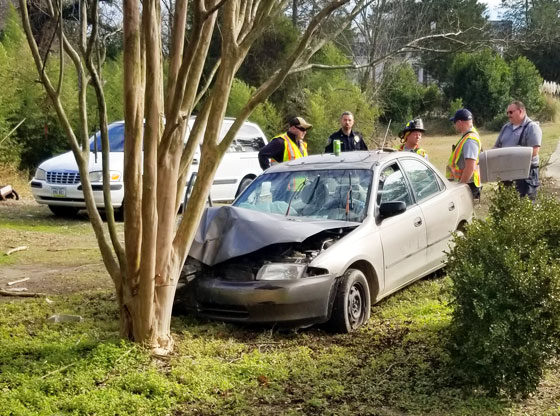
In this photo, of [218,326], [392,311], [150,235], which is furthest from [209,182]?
[392,311]

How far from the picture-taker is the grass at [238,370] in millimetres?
4242

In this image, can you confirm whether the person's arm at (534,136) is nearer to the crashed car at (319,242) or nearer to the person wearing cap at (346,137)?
the crashed car at (319,242)

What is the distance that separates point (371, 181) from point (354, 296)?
1.31m

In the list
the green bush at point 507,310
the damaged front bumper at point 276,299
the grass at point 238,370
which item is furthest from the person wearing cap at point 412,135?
the green bush at point 507,310

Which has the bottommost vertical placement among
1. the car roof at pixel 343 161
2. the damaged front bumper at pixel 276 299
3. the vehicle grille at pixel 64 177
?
the damaged front bumper at pixel 276 299

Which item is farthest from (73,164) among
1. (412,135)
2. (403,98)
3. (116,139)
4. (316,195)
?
(403,98)

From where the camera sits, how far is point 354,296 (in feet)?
19.2

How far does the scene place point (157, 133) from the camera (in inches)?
189

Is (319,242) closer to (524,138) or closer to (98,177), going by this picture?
(524,138)

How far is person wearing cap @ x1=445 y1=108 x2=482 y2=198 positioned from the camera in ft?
27.5

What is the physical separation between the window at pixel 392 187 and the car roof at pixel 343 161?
13cm

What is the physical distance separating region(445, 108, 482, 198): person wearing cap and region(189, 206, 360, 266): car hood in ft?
9.00

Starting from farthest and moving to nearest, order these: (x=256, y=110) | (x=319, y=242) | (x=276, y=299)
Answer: (x=256, y=110) → (x=319, y=242) → (x=276, y=299)

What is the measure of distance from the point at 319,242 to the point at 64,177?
731 centimetres
